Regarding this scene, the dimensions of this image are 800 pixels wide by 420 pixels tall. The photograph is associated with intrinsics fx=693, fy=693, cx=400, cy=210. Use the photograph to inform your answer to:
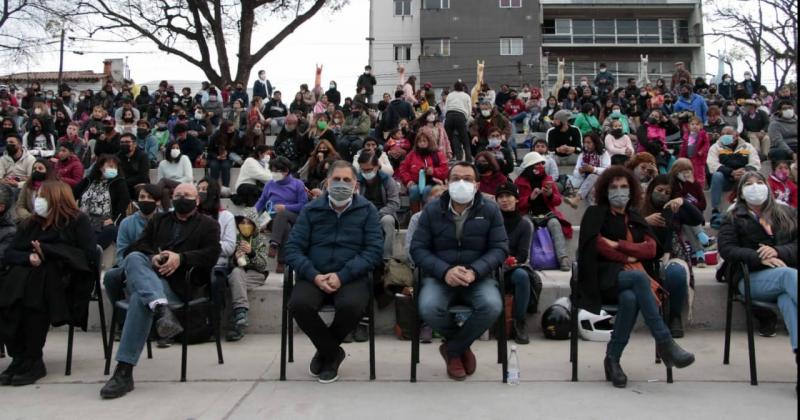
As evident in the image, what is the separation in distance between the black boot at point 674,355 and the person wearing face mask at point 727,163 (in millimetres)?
5351

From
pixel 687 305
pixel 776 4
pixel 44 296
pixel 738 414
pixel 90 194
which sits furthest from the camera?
pixel 776 4

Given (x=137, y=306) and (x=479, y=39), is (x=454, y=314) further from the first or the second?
(x=479, y=39)

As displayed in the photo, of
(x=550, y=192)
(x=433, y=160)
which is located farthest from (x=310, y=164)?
(x=550, y=192)

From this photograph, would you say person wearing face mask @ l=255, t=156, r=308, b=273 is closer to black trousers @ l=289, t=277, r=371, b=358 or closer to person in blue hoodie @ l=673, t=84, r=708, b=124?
black trousers @ l=289, t=277, r=371, b=358

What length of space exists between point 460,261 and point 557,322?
1.46 metres

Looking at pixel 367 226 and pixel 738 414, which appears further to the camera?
pixel 367 226

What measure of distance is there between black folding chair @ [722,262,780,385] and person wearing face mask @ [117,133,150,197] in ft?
25.5

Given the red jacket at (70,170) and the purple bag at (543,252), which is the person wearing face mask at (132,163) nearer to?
the red jacket at (70,170)

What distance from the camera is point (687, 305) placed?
A: 6023 mm

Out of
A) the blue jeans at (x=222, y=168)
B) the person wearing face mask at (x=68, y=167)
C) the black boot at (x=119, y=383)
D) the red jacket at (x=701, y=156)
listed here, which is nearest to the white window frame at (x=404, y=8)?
the blue jeans at (x=222, y=168)

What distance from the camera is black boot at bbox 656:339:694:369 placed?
448 cm

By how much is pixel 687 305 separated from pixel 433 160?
421 cm

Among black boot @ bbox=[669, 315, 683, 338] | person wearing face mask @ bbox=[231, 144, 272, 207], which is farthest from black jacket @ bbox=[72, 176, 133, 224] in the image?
black boot @ bbox=[669, 315, 683, 338]

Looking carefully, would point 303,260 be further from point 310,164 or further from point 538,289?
point 310,164
